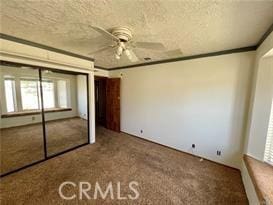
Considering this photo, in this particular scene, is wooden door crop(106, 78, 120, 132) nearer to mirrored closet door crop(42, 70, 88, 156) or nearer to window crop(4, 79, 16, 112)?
mirrored closet door crop(42, 70, 88, 156)

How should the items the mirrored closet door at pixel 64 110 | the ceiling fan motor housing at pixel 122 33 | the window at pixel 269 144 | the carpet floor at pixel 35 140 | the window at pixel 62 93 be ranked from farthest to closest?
1. the window at pixel 62 93
2. the mirrored closet door at pixel 64 110
3. the carpet floor at pixel 35 140
4. the window at pixel 269 144
5. the ceiling fan motor housing at pixel 122 33

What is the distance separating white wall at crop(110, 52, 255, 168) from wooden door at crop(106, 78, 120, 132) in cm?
58

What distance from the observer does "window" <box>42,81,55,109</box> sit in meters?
2.67

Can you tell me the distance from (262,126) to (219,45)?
1.53 meters

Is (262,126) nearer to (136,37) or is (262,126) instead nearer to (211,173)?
(211,173)

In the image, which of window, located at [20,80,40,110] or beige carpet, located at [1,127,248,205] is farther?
window, located at [20,80,40,110]

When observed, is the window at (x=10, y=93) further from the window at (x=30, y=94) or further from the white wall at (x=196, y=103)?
the white wall at (x=196, y=103)

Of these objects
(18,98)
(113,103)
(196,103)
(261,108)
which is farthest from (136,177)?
(18,98)

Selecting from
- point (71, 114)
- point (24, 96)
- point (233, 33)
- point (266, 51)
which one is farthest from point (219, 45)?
point (24, 96)

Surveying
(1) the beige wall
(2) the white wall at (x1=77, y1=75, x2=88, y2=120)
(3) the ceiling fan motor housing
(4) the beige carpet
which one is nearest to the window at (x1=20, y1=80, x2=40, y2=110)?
A: (1) the beige wall

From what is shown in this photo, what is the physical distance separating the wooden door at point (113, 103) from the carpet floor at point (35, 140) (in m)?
1.23

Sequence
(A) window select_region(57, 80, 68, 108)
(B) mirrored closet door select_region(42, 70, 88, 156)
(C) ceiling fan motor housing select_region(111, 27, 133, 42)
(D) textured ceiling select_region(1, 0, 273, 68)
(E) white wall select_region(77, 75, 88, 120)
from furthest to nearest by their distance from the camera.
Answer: (E) white wall select_region(77, 75, 88, 120)
(A) window select_region(57, 80, 68, 108)
(B) mirrored closet door select_region(42, 70, 88, 156)
(C) ceiling fan motor housing select_region(111, 27, 133, 42)
(D) textured ceiling select_region(1, 0, 273, 68)

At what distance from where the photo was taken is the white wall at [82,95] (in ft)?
10.7

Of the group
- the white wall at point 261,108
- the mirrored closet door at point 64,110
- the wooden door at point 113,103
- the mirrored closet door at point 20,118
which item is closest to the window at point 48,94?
the mirrored closet door at point 64,110
